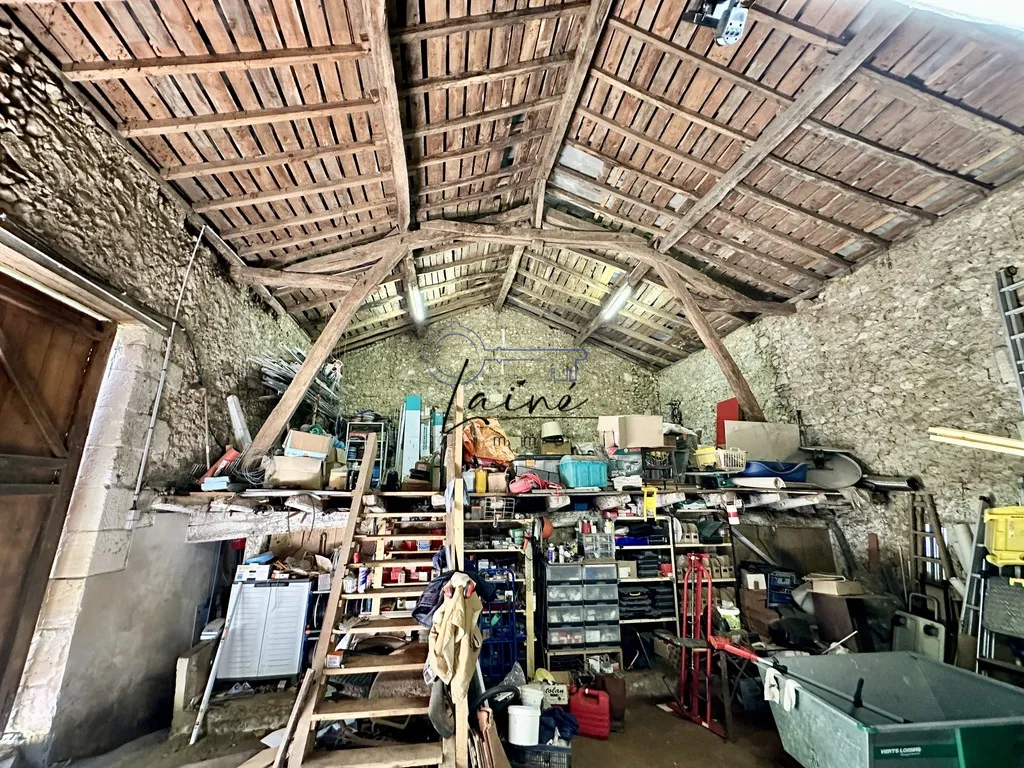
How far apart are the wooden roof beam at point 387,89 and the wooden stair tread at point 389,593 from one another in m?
3.99

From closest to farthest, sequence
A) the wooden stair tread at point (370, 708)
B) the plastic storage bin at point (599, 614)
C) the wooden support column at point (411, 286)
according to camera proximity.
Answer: the wooden stair tread at point (370, 708)
the plastic storage bin at point (599, 614)
the wooden support column at point (411, 286)

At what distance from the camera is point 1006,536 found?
11.1 ft

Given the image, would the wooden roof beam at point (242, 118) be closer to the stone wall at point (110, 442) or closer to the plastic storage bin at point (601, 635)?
the stone wall at point (110, 442)

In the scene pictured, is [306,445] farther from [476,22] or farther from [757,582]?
[757,582]

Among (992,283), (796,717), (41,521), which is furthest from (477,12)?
(796,717)

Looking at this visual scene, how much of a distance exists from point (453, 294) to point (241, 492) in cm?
553

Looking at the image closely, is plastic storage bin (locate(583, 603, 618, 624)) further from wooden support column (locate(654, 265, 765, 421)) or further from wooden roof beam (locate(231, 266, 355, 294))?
wooden roof beam (locate(231, 266, 355, 294))

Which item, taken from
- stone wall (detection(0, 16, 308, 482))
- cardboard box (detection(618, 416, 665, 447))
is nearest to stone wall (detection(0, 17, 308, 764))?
stone wall (detection(0, 16, 308, 482))

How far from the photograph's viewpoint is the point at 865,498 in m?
5.17

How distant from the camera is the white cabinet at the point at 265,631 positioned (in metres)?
4.34

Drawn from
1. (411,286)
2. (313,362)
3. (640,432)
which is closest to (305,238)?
(313,362)

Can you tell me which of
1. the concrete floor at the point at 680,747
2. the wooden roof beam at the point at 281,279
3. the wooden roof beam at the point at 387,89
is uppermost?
the wooden roof beam at the point at 387,89

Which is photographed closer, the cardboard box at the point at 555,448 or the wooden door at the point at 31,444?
the wooden door at the point at 31,444

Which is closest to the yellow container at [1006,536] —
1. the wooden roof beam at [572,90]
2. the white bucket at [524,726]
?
the white bucket at [524,726]
